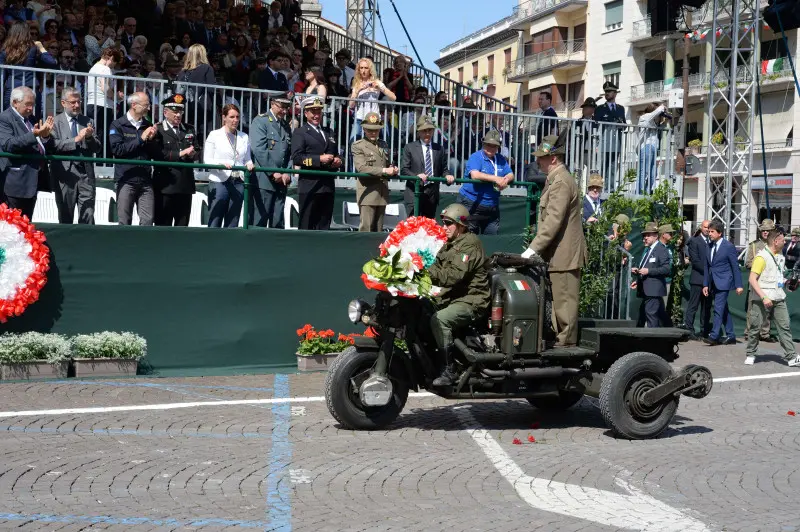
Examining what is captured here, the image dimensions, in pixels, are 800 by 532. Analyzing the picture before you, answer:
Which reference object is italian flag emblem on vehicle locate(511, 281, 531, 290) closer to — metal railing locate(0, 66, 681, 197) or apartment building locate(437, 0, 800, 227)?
metal railing locate(0, 66, 681, 197)

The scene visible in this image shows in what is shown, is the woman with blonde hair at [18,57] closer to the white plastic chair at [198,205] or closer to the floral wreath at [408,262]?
the white plastic chair at [198,205]

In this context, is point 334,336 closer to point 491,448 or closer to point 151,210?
point 151,210

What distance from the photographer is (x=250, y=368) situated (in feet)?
41.9

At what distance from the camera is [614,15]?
6662 centimetres

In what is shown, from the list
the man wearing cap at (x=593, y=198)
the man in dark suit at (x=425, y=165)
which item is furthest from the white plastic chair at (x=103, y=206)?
the man wearing cap at (x=593, y=198)

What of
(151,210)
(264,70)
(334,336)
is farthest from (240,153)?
(264,70)

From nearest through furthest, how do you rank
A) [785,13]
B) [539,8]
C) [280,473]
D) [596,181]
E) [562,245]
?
[280,473]
[562,245]
[596,181]
[785,13]
[539,8]

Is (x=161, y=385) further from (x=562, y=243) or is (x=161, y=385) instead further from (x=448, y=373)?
(x=562, y=243)

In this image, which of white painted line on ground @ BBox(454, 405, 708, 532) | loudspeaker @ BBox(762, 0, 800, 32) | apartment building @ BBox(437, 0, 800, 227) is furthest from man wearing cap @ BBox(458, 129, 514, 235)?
apartment building @ BBox(437, 0, 800, 227)

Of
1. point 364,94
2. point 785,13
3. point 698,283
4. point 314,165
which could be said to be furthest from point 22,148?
point 785,13

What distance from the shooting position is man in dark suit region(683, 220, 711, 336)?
17594 mm

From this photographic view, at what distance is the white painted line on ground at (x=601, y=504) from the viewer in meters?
6.66

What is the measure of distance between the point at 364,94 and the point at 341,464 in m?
8.91

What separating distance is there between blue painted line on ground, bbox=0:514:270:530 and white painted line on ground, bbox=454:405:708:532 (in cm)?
189
